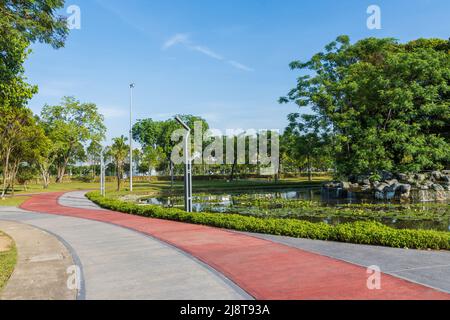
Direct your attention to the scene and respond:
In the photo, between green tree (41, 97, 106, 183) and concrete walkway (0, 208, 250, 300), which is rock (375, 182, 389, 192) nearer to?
concrete walkway (0, 208, 250, 300)

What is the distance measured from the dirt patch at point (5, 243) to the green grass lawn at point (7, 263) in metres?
0.16

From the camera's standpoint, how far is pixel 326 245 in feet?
37.0

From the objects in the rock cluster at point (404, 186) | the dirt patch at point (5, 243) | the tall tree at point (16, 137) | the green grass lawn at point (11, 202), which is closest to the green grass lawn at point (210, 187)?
the green grass lawn at point (11, 202)

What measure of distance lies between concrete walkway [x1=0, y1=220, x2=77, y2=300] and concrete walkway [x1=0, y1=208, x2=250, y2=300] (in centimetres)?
6

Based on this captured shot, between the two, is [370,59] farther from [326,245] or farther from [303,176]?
[303,176]

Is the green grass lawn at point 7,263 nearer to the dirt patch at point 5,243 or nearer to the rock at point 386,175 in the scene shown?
the dirt patch at point 5,243

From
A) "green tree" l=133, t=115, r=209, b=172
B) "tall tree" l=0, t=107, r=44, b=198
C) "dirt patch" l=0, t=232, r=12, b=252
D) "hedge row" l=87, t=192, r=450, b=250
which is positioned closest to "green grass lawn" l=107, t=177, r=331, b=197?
"tall tree" l=0, t=107, r=44, b=198

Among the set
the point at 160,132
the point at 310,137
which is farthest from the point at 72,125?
the point at 310,137

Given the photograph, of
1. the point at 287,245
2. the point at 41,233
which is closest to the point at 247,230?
the point at 287,245

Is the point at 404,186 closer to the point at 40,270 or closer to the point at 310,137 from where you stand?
the point at 310,137

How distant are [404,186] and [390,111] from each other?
800 cm

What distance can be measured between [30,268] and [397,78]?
3395 centimetres

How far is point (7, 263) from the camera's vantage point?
32.0 feet

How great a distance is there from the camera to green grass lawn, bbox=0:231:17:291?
8305 millimetres
